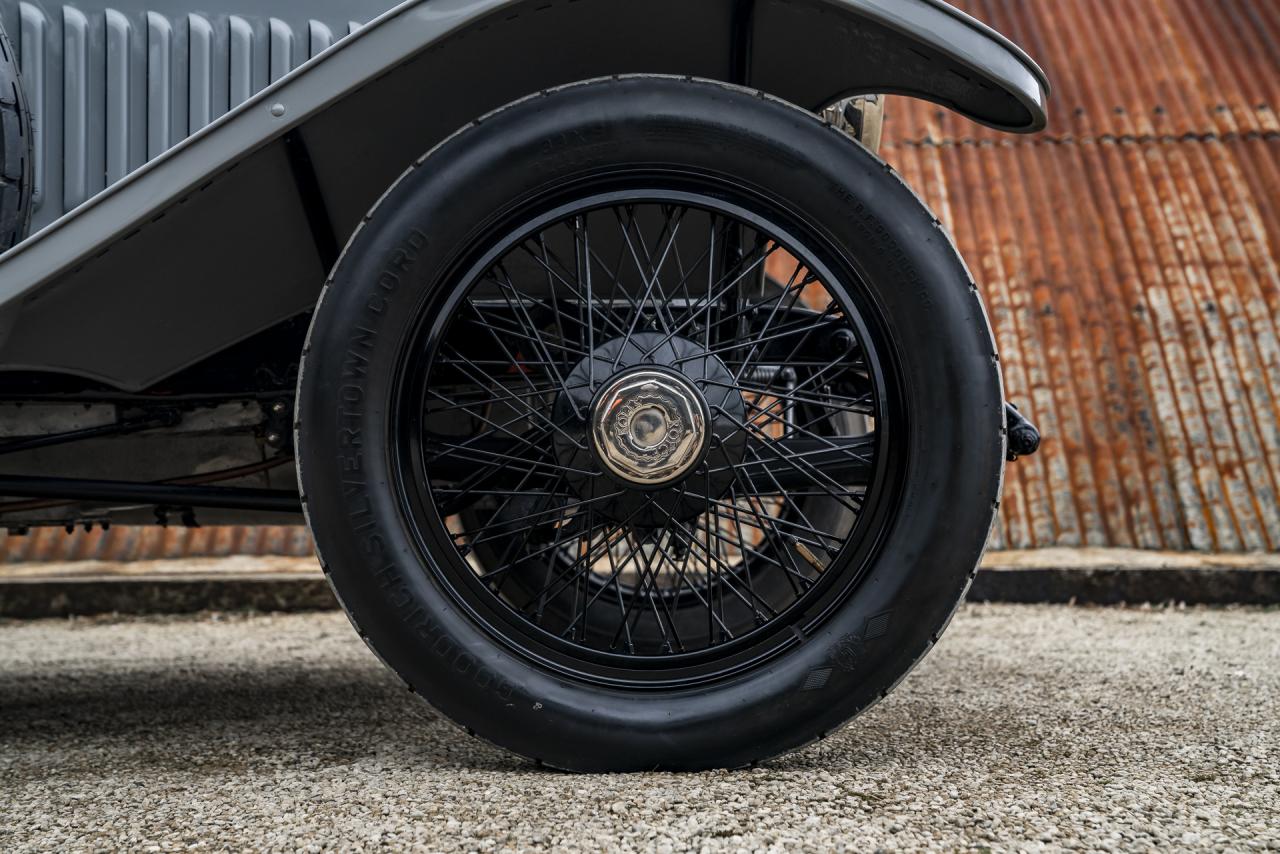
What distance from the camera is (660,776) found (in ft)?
4.73

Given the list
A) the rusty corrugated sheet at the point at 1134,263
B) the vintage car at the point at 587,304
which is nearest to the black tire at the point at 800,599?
the vintage car at the point at 587,304

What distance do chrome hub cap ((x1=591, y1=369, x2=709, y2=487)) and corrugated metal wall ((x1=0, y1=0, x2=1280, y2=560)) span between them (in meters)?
3.36

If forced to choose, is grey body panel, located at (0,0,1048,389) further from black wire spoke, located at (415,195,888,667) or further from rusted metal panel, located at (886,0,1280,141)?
rusted metal panel, located at (886,0,1280,141)

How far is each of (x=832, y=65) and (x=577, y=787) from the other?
1.25 meters

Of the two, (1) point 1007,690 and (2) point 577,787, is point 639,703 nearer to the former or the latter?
(2) point 577,787

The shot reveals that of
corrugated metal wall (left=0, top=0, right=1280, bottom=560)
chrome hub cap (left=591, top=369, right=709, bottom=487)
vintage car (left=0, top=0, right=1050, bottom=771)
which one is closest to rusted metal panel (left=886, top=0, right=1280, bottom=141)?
corrugated metal wall (left=0, top=0, right=1280, bottom=560)

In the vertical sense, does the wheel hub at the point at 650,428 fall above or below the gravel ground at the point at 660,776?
above

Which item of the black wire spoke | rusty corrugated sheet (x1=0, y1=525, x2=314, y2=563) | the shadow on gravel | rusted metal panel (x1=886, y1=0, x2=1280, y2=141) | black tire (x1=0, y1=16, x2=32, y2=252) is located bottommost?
the shadow on gravel

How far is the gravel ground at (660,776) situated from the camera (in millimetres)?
1246

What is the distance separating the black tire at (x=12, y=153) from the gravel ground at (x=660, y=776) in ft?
3.10

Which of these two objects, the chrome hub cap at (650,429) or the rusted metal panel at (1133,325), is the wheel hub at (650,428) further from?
the rusted metal panel at (1133,325)

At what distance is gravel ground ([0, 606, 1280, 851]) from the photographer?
1.25 meters

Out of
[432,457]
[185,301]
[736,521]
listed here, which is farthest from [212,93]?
[736,521]

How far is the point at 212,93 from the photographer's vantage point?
2.07m
